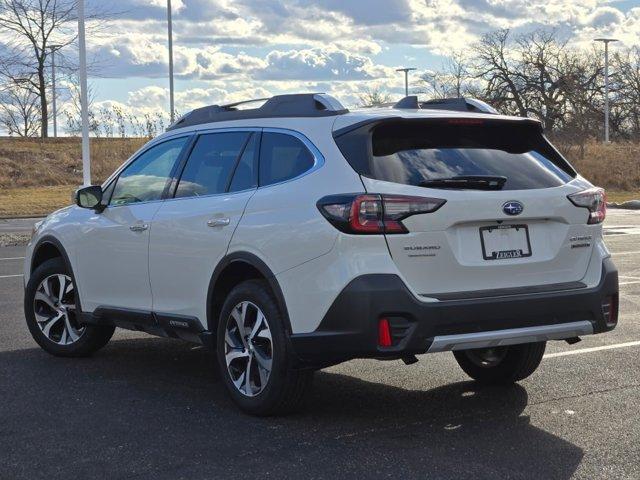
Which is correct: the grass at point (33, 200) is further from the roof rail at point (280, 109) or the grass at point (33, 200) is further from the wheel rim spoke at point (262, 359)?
the wheel rim spoke at point (262, 359)

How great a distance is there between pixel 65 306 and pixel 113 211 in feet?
3.42

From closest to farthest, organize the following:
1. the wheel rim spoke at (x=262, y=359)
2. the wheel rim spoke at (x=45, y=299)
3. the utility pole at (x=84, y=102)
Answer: the wheel rim spoke at (x=262, y=359) < the wheel rim spoke at (x=45, y=299) < the utility pole at (x=84, y=102)

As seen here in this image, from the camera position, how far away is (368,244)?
4.97 meters

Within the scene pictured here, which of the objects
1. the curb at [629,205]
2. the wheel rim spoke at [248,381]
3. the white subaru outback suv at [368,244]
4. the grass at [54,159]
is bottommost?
the curb at [629,205]

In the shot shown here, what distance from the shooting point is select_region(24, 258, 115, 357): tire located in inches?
295

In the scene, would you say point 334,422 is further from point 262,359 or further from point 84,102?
point 84,102

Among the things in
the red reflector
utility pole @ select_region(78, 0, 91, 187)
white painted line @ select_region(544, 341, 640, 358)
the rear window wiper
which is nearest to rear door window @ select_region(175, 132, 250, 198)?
the rear window wiper

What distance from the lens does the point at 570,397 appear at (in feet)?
→ 19.5

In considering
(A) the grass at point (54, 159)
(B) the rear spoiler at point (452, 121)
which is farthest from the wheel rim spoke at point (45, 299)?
(A) the grass at point (54, 159)

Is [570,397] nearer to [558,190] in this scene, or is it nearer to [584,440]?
[584,440]

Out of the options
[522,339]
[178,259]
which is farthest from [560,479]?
[178,259]

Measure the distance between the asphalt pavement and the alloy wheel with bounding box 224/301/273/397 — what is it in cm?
21

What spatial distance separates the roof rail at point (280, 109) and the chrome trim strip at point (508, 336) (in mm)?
1460

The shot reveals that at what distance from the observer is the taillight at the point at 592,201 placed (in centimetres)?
549
